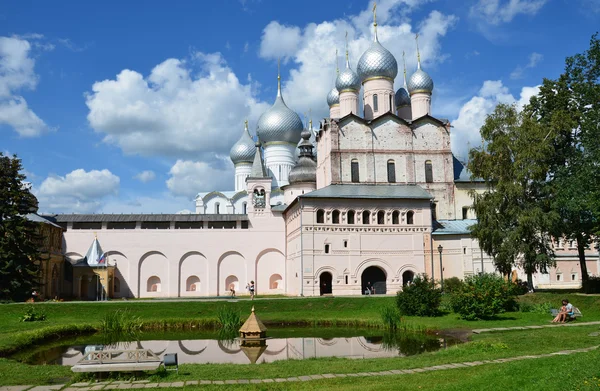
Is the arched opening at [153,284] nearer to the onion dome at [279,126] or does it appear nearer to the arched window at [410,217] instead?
the arched window at [410,217]

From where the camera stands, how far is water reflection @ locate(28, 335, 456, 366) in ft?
50.3

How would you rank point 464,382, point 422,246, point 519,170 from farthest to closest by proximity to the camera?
point 422,246 < point 519,170 < point 464,382

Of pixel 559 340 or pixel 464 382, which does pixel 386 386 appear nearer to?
pixel 464 382

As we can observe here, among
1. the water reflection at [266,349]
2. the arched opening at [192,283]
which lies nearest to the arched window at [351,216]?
the arched opening at [192,283]

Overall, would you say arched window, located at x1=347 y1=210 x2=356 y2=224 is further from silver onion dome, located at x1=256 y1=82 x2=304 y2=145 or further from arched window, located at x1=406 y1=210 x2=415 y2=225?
silver onion dome, located at x1=256 y1=82 x2=304 y2=145

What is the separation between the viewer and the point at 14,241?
28578 mm

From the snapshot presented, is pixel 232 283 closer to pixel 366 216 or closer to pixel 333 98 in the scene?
pixel 366 216

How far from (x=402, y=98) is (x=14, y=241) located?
29656 millimetres

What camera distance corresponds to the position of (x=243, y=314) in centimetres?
2483

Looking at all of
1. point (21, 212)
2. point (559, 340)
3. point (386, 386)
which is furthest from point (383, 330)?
point (21, 212)

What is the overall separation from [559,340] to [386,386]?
674 cm

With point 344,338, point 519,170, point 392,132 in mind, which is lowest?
point 344,338

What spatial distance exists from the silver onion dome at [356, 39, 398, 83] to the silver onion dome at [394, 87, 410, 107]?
2.71 meters

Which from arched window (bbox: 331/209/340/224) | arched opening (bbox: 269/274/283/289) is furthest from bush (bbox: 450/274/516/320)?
arched opening (bbox: 269/274/283/289)
